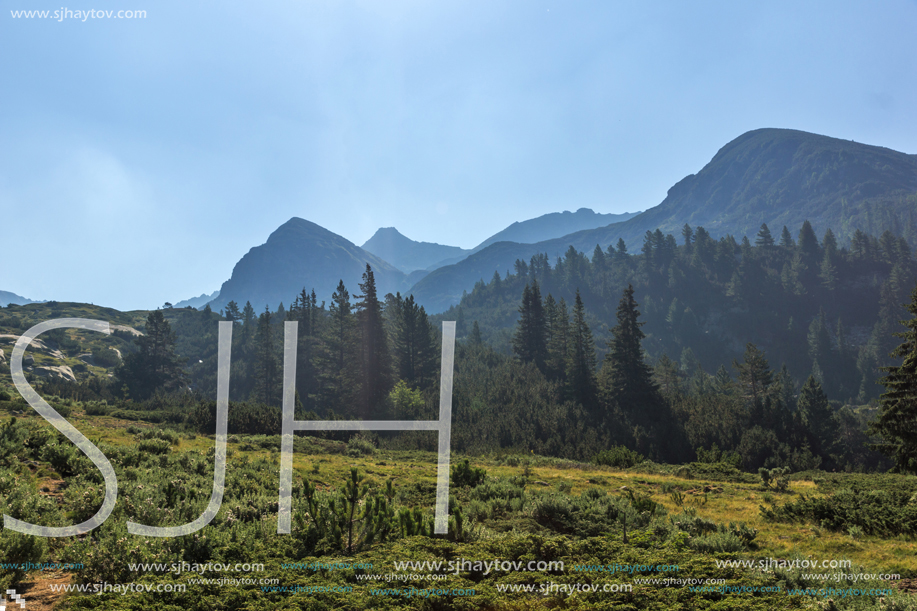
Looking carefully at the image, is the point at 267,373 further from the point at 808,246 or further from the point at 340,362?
the point at 808,246

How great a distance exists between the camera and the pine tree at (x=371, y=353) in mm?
51406

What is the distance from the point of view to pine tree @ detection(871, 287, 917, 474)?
21.6 metres

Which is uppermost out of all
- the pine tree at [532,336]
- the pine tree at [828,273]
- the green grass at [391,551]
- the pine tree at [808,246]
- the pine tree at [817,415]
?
the pine tree at [808,246]

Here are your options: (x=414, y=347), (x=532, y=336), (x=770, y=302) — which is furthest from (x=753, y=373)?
(x=770, y=302)

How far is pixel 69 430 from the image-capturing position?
1243cm

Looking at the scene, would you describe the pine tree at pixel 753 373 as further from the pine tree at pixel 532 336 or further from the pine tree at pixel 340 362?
the pine tree at pixel 340 362

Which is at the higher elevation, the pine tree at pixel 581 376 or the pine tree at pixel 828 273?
the pine tree at pixel 828 273

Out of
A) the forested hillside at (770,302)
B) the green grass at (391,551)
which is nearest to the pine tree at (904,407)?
the green grass at (391,551)

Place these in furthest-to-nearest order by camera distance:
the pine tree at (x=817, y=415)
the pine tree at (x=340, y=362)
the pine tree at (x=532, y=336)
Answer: the pine tree at (x=532, y=336), the pine tree at (x=340, y=362), the pine tree at (x=817, y=415)

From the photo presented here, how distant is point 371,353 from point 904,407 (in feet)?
149

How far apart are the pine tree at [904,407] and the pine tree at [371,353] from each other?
41.1 m

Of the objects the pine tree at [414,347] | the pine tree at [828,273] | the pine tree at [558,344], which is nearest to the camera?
the pine tree at [558,344]

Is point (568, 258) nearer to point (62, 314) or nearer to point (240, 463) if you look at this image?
point (62, 314)

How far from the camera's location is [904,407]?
21625 millimetres
